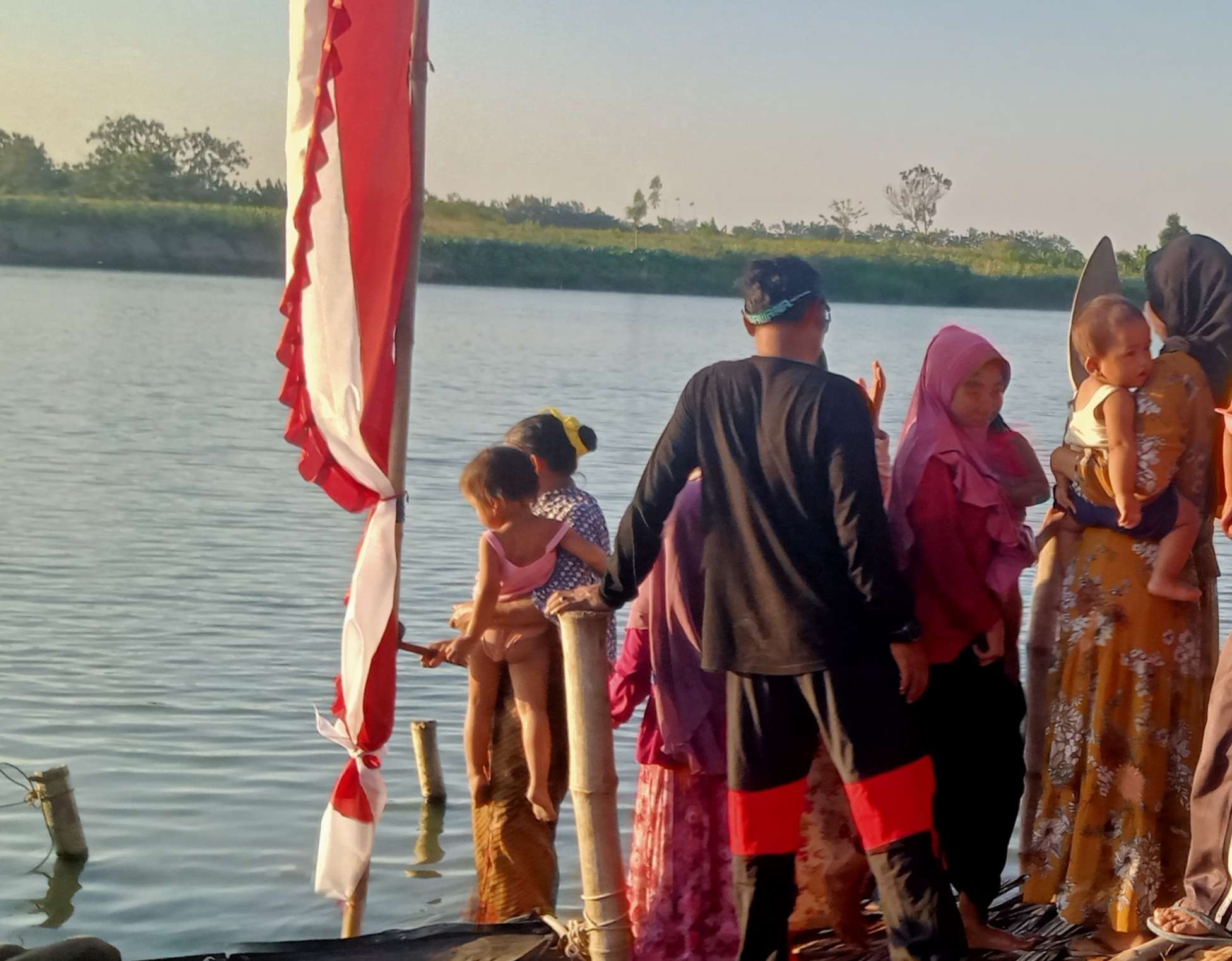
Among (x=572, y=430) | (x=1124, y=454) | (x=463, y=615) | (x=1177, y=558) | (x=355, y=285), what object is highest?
(x=355, y=285)

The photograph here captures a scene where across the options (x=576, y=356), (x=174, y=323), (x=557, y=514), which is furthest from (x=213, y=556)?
(x=174, y=323)

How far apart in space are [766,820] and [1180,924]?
92 centimetres

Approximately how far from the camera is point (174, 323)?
42.4 metres

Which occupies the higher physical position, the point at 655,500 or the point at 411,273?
the point at 411,273

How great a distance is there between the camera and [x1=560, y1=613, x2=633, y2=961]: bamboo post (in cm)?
368

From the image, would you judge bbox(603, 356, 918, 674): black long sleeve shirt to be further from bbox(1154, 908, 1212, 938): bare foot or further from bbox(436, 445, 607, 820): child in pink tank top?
bbox(1154, 908, 1212, 938): bare foot

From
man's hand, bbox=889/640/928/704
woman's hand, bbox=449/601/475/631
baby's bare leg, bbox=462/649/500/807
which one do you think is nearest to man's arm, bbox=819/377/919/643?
man's hand, bbox=889/640/928/704

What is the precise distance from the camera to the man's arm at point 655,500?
11.4ft

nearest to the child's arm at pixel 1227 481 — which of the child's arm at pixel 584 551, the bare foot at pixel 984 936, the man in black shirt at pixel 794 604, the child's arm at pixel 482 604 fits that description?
the man in black shirt at pixel 794 604

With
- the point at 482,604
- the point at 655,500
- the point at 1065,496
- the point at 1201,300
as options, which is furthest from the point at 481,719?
the point at 1201,300

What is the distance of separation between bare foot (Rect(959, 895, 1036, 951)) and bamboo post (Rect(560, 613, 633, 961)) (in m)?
0.80

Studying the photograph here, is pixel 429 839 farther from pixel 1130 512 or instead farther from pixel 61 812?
pixel 1130 512

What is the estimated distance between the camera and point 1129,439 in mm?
3500

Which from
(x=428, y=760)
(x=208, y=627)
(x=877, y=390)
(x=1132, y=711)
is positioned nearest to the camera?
(x=1132, y=711)
